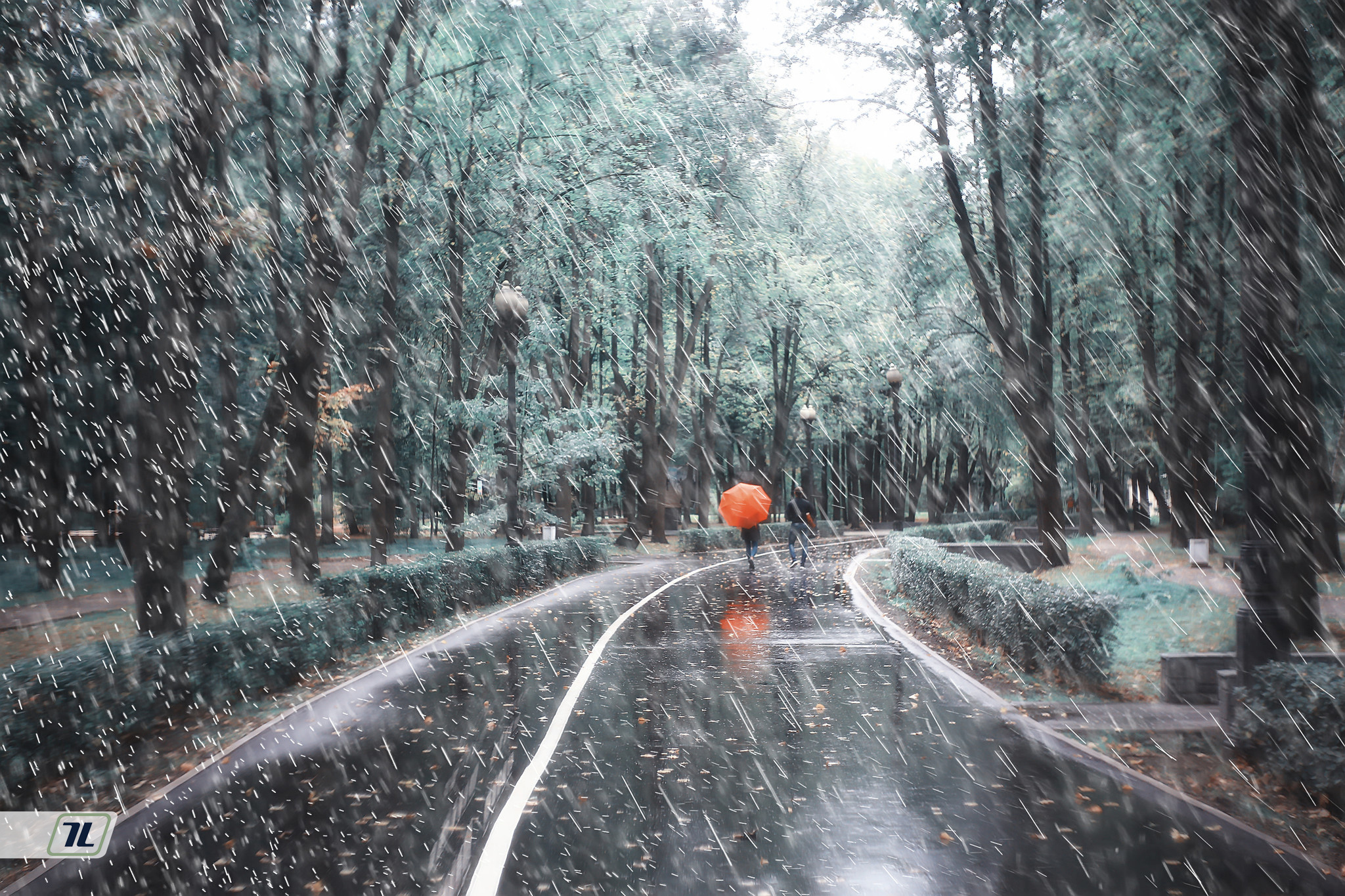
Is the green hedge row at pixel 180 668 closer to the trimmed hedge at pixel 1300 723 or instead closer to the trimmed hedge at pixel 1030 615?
the trimmed hedge at pixel 1030 615

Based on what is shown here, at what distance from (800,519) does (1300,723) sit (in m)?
20.3

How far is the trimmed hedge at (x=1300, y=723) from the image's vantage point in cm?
594

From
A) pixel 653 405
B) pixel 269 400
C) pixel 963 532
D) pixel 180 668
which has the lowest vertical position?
pixel 963 532

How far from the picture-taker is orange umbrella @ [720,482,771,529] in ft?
65.8

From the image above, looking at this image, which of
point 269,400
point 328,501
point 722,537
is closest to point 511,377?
point 269,400

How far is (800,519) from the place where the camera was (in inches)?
1046

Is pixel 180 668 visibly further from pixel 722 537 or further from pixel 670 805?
pixel 722 537

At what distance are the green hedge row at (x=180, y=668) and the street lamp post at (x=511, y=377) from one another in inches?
183

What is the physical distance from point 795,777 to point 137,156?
1049 cm

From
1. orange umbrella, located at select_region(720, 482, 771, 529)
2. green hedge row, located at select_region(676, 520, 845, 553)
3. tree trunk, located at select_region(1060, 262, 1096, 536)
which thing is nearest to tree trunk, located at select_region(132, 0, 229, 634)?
orange umbrella, located at select_region(720, 482, 771, 529)

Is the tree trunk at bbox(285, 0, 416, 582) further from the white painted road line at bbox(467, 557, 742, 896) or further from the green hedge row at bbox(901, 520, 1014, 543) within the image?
the green hedge row at bbox(901, 520, 1014, 543)

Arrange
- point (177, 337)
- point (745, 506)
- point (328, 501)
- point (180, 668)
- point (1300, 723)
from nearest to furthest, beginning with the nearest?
point (1300, 723) → point (180, 668) → point (177, 337) → point (745, 506) → point (328, 501)

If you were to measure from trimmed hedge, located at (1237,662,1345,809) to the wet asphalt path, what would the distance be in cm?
101

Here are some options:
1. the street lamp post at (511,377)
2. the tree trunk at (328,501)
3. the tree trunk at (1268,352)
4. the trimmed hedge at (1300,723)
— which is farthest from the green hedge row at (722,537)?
the trimmed hedge at (1300,723)
